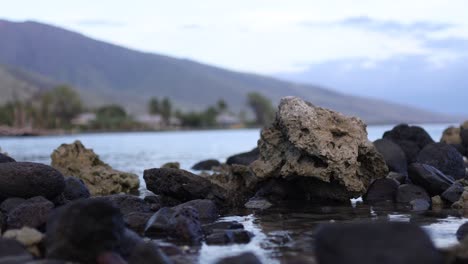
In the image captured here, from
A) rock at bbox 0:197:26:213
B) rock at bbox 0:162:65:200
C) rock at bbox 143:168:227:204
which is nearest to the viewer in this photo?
rock at bbox 0:197:26:213

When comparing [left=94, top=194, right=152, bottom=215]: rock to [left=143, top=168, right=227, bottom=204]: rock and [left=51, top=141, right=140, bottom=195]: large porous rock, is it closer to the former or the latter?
[left=143, top=168, right=227, bottom=204]: rock

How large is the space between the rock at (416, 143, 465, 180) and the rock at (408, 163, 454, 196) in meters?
3.64

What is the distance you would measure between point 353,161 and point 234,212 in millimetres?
3830

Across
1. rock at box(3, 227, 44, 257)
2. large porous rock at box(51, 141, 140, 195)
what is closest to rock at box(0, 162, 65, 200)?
rock at box(3, 227, 44, 257)

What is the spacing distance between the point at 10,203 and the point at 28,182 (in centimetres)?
71

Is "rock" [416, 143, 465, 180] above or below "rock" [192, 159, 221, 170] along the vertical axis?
above

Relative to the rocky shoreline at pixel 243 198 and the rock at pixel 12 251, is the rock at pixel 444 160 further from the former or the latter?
the rock at pixel 12 251

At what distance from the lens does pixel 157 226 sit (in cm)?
1536

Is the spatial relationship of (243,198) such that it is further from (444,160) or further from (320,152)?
(444,160)

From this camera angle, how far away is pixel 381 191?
69.9 ft

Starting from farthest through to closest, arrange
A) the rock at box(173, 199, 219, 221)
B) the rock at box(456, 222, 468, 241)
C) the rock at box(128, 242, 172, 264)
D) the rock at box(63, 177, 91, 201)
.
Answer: the rock at box(63, 177, 91, 201)
the rock at box(173, 199, 219, 221)
the rock at box(456, 222, 468, 241)
the rock at box(128, 242, 172, 264)

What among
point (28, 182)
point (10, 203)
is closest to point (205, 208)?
point (28, 182)

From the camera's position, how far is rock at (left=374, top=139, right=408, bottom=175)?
25.9m

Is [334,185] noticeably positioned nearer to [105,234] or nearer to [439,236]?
[439,236]
